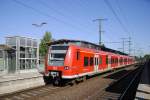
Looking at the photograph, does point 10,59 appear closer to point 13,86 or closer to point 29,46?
point 29,46

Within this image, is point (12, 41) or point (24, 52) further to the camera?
point (24, 52)

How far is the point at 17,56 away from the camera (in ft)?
80.8

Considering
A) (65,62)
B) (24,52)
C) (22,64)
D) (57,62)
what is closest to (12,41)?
(24,52)

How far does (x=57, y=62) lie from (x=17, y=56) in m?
9.25

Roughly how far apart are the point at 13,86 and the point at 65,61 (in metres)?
3.93

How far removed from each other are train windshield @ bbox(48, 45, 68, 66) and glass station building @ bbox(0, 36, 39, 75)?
829 cm

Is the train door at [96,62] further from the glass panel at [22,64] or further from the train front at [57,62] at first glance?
the glass panel at [22,64]

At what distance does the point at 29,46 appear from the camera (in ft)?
88.7

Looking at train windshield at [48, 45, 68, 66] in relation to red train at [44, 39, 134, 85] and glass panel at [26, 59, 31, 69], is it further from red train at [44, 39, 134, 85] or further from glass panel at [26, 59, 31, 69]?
glass panel at [26, 59, 31, 69]

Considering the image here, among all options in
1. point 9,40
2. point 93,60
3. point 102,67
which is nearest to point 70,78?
point 93,60

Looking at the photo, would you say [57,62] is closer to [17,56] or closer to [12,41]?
[17,56]

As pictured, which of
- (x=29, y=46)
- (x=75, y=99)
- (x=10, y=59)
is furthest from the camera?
(x=29, y=46)

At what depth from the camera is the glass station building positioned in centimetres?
2444

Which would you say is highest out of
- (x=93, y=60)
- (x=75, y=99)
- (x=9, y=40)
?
(x=9, y=40)
